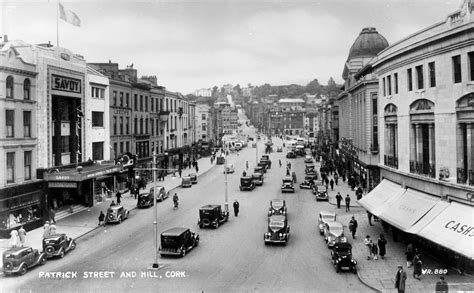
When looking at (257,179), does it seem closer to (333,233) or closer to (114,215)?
(114,215)

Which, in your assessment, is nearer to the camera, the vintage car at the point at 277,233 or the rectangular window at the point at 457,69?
the rectangular window at the point at 457,69

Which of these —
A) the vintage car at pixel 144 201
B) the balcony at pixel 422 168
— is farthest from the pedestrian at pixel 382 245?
the vintage car at pixel 144 201

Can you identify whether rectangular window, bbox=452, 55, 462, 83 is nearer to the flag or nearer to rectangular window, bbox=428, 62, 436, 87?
rectangular window, bbox=428, 62, 436, 87

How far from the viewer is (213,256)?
25.5 metres

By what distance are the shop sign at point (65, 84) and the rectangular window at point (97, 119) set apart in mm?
5458

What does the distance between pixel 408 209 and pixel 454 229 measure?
544 cm

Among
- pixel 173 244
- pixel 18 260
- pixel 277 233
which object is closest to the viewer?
pixel 18 260

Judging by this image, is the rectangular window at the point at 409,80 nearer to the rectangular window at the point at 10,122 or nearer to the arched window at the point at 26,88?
the arched window at the point at 26,88

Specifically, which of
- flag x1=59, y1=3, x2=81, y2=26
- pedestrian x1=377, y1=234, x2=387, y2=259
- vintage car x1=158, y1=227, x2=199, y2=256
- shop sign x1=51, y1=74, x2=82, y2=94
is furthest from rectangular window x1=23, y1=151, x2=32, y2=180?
pedestrian x1=377, y1=234, x2=387, y2=259

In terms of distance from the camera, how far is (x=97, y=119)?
4691 cm

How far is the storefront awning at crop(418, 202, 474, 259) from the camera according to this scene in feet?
62.5

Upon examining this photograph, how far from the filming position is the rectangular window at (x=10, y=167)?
31.2 meters

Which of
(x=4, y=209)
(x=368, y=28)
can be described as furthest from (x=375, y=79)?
(x=4, y=209)

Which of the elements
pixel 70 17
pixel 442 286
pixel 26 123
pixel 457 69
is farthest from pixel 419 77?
pixel 26 123
